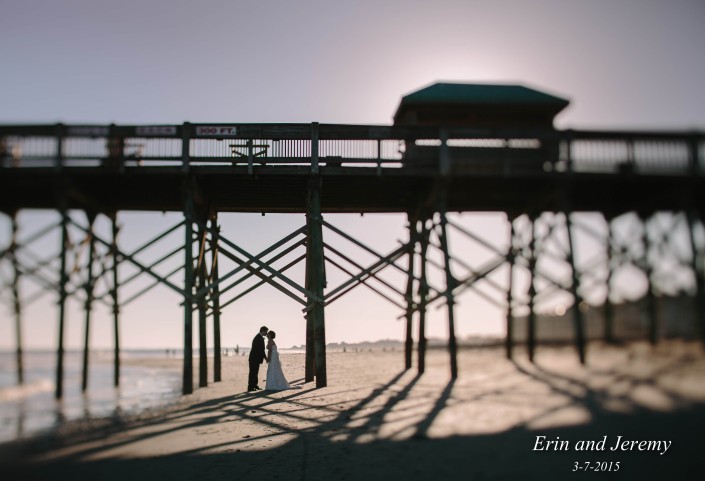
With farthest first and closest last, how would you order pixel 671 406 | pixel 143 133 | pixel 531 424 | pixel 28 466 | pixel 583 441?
pixel 143 133, pixel 671 406, pixel 531 424, pixel 583 441, pixel 28 466

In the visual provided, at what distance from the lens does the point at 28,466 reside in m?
5.91

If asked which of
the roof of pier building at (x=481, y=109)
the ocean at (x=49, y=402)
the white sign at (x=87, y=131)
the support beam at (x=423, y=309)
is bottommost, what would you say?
the ocean at (x=49, y=402)

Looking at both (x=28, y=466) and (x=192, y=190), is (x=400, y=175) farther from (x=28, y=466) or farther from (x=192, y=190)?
(x=28, y=466)

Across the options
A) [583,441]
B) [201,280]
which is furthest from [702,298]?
[201,280]

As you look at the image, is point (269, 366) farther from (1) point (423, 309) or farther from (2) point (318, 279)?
(1) point (423, 309)

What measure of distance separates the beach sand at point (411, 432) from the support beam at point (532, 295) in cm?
247

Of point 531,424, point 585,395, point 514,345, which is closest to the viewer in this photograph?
point 531,424

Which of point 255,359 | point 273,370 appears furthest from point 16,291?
point 273,370

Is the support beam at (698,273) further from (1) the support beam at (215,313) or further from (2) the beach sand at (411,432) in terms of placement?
(1) the support beam at (215,313)

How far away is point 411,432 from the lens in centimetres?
754

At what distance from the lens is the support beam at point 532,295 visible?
1527cm

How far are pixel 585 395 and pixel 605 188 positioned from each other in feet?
23.9

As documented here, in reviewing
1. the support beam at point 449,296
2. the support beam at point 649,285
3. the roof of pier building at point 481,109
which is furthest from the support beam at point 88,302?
the support beam at point 649,285

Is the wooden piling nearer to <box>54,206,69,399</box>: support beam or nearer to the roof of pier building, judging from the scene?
<box>54,206,69,399</box>: support beam
